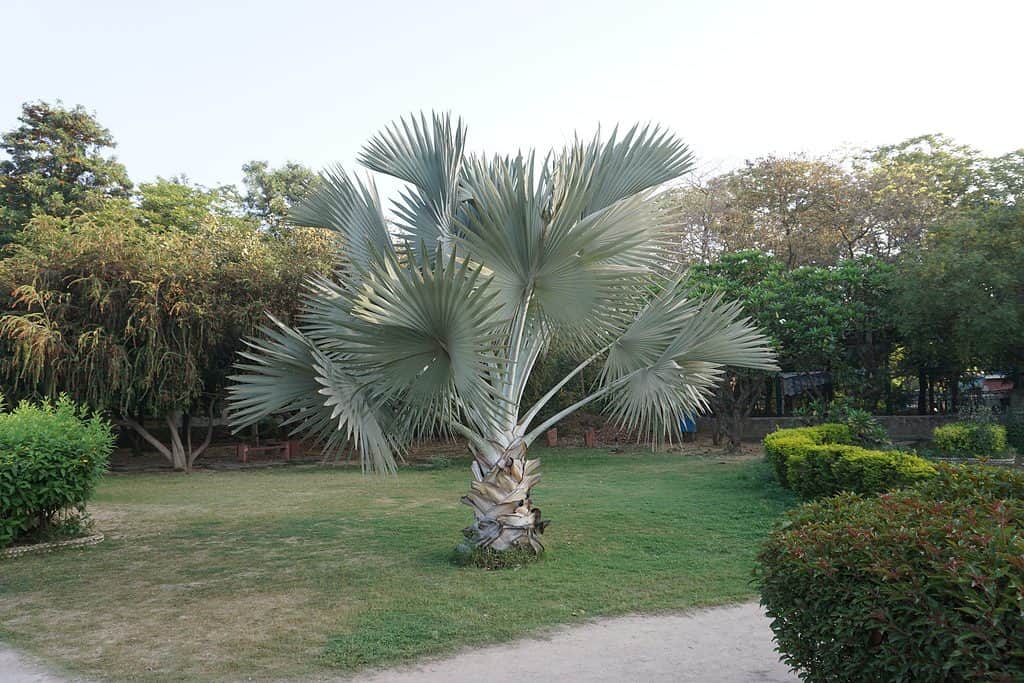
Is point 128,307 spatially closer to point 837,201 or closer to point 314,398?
point 314,398

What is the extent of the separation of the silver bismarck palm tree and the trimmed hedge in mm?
2446

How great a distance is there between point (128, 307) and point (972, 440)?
51.4 ft

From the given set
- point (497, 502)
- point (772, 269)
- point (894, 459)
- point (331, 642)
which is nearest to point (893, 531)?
point (331, 642)

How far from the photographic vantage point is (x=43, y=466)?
830cm

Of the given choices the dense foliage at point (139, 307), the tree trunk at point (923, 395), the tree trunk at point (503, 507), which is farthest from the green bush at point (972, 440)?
the dense foliage at point (139, 307)

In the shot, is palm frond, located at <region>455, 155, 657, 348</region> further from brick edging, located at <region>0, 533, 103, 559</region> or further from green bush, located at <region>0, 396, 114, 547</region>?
brick edging, located at <region>0, 533, 103, 559</region>

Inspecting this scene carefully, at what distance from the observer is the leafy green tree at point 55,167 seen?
22.8m

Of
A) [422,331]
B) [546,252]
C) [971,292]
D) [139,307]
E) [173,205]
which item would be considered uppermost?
[173,205]

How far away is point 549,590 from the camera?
21.2 ft

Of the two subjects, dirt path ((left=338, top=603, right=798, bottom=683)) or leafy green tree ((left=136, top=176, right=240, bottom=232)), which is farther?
leafy green tree ((left=136, top=176, right=240, bottom=232))

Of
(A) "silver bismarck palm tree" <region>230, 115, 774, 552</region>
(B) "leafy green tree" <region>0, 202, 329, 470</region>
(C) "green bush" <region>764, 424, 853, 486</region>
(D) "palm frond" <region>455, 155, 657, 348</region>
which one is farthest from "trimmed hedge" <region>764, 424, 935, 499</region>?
(B) "leafy green tree" <region>0, 202, 329, 470</region>

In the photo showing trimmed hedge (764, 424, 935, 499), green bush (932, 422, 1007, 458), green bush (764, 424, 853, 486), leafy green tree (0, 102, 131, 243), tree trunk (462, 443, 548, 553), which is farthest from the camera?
leafy green tree (0, 102, 131, 243)

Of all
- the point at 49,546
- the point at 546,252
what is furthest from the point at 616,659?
the point at 49,546

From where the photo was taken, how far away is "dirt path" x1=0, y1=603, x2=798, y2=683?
4617 mm
